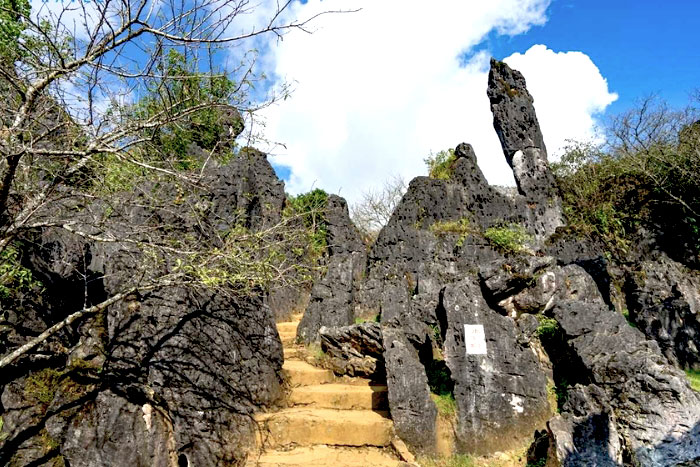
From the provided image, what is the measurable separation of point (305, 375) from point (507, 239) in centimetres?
673

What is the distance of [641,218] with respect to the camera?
10.9 m

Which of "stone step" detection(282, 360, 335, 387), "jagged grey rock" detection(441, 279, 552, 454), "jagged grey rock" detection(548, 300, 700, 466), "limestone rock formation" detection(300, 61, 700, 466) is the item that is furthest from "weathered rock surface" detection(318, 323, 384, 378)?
"jagged grey rock" detection(548, 300, 700, 466)

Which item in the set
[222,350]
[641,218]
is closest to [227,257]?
[222,350]

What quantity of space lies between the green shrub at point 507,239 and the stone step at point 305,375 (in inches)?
239

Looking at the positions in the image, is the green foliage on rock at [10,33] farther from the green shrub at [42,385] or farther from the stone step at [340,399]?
the stone step at [340,399]

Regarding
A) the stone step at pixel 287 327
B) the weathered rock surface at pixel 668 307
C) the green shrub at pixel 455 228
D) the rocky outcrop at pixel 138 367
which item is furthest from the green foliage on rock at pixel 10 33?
the green shrub at pixel 455 228

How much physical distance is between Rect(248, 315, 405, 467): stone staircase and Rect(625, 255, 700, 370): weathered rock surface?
4835 mm

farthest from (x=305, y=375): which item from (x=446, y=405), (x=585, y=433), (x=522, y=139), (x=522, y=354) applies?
(x=522, y=139)

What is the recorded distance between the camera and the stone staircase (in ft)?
17.5

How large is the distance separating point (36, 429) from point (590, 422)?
5880 mm

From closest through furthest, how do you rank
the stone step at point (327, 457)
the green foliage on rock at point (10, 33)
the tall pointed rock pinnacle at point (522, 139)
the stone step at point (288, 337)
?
the green foliage on rock at point (10, 33)
the stone step at point (327, 457)
the stone step at point (288, 337)
the tall pointed rock pinnacle at point (522, 139)

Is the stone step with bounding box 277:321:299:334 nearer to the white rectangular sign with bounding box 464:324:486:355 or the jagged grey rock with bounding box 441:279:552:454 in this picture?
the jagged grey rock with bounding box 441:279:552:454

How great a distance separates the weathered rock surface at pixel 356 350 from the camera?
23.7 feet

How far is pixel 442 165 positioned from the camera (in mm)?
13609
